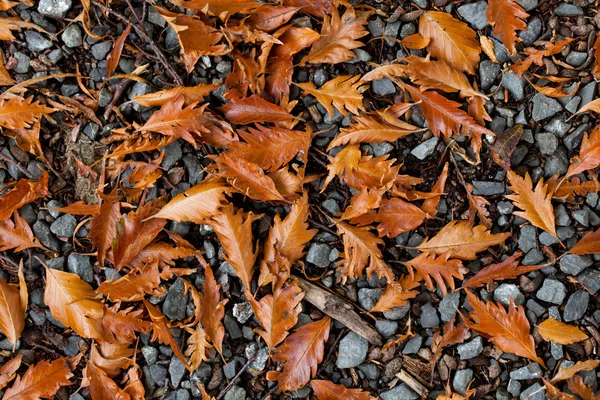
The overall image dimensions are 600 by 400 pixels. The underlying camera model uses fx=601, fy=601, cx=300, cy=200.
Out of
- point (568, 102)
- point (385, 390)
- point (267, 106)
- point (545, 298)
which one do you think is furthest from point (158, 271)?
point (568, 102)

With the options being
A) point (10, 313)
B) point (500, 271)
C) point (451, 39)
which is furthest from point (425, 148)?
point (10, 313)

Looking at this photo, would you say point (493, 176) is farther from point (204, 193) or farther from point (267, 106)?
point (204, 193)

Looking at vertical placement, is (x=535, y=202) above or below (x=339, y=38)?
below

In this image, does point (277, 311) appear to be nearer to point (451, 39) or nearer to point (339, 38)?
point (339, 38)

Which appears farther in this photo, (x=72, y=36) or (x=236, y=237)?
(x=72, y=36)

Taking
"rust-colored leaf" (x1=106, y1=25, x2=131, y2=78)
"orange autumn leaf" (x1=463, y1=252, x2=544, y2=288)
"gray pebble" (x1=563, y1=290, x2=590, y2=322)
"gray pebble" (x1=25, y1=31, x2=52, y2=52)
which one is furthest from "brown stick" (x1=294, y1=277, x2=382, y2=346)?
"gray pebble" (x1=25, y1=31, x2=52, y2=52)

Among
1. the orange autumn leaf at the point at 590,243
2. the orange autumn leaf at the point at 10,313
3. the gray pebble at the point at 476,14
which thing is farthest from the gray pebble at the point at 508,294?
the orange autumn leaf at the point at 10,313
